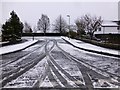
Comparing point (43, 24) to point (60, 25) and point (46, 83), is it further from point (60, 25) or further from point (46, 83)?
point (46, 83)

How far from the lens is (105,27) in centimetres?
7988

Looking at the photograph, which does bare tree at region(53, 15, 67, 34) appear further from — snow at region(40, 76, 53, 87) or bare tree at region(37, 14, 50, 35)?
snow at region(40, 76, 53, 87)

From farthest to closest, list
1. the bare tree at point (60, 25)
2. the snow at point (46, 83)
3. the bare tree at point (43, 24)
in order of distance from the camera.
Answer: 1. the bare tree at point (43, 24)
2. the bare tree at point (60, 25)
3. the snow at point (46, 83)

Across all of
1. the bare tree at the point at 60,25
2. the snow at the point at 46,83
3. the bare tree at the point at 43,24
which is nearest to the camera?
the snow at the point at 46,83

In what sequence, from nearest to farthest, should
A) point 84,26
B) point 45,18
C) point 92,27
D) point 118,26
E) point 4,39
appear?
point 4,39 < point 92,27 < point 84,26 < point 118,26 < point 45,18

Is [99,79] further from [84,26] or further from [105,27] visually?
[105,27]

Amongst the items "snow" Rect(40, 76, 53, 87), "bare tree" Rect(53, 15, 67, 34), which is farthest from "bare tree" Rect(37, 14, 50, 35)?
"snow" Rect(40, 76, 53, 87)

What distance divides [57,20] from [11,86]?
12306cm

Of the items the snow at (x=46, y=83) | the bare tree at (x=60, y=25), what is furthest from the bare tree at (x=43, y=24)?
the snow at (x=46, y=83)

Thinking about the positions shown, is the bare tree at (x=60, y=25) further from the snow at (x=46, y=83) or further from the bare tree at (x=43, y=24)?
the snow at (x=46, y=83)

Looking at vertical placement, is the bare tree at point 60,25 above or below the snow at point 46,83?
above

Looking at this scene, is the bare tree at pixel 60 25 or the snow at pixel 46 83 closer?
the snow at pixel 46 83

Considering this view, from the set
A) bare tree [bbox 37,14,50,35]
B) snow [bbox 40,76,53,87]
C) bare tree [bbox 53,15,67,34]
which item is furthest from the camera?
bare tree [bbox 37,14,50,35]

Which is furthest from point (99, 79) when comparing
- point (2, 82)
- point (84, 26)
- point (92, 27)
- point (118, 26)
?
point (118, 26)
